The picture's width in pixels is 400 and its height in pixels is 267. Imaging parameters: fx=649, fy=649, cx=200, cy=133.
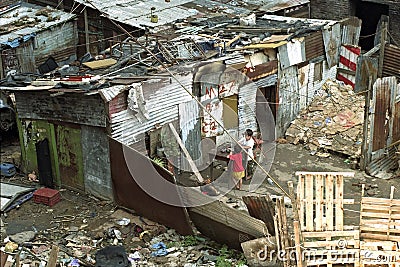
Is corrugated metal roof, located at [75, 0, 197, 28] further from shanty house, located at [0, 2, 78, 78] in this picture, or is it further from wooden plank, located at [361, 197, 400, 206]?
wooden plank, located at [361, 197, 400, 206]

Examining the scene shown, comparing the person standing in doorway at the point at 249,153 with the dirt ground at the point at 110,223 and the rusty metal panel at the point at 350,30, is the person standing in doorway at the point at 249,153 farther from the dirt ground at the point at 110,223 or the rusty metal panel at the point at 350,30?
the rusty metal panel at the point at 350,30

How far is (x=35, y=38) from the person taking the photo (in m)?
17.5

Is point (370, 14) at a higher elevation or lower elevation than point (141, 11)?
lower

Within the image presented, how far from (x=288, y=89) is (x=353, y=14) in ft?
22.1

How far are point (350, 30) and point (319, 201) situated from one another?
29.8 feet

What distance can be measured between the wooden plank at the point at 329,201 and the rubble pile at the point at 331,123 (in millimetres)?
5478

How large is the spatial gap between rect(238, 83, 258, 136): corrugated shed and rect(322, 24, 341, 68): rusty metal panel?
9.00ft

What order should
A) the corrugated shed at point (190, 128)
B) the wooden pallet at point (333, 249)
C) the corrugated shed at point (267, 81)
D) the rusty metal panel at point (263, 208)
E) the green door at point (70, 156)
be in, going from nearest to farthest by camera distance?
1. the wooden pallet at point (333, 249)
2. the rusty metal panel at point (263, 208)
3. the green door at point (70, 156)
4. the corrugated shed at point (190, 128)
5. the corrugated shed at point (267, 81)

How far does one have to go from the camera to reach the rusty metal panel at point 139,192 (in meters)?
11.8

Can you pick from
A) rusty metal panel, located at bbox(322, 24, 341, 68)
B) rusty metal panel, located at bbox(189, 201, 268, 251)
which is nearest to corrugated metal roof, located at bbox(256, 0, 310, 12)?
rusty metal panel, located at bbox(322, 24, 341, 68)

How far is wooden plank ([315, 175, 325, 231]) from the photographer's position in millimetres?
9757

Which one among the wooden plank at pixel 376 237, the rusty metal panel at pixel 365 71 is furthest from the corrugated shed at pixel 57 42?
the wooden plank at pixel 376 237

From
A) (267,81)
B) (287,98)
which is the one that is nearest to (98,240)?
(267,81)

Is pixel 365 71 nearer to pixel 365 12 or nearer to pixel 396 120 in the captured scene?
pixel 396 120
